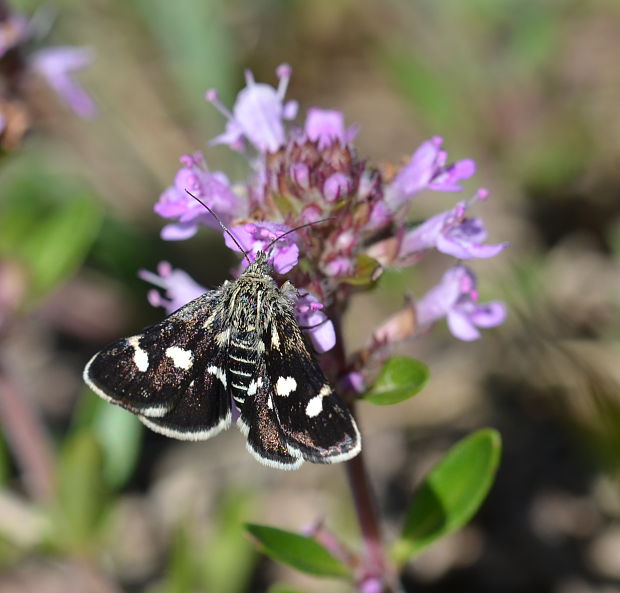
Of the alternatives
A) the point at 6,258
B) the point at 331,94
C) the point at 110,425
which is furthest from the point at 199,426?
the point at 331,94

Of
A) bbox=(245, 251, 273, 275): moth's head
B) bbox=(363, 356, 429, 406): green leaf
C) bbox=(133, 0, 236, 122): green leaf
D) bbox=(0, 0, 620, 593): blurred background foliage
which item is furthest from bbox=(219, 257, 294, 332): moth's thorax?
bbox=(133, 0, 236, 122): green leaf

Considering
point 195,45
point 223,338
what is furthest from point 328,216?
point 195,45

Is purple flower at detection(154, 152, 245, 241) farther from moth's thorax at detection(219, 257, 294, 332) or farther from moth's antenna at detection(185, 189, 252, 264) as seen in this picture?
moth's thorax at detection(219, 257, 294, 332)

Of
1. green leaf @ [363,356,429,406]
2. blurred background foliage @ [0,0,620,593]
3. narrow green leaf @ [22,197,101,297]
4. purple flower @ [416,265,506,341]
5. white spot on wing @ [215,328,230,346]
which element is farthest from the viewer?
narrow green leaf @ [22,197,101,297]

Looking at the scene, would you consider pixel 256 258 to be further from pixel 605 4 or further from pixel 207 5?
pixel 605 4

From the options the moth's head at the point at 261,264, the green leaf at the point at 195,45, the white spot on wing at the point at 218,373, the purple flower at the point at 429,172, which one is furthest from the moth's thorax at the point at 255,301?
the green leaf at the point at 195,45
